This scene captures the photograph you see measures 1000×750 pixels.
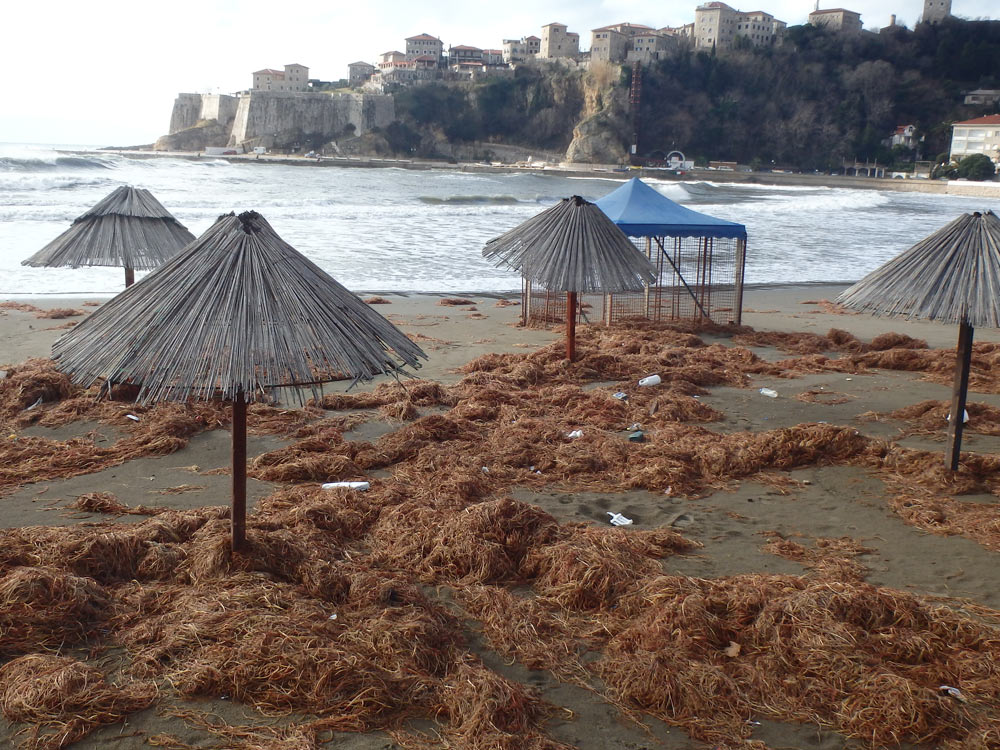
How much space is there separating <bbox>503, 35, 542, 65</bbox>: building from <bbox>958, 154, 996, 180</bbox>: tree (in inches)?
2590

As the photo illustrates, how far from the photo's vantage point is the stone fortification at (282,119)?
98.1 meters

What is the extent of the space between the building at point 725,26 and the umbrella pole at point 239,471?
112049 mm

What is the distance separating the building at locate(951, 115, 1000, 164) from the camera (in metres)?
71.2

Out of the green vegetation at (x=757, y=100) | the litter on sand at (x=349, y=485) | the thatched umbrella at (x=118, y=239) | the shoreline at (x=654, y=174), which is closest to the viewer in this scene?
the litter on sand at (x=349, y=485)

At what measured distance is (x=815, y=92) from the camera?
94375mm

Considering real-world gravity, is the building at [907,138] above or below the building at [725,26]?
below

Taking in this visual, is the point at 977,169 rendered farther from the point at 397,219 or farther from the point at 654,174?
the point at 397,219

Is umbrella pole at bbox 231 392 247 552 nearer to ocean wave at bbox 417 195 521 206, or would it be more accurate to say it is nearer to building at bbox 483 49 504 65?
ocean wave at bbox 417 195 521 206

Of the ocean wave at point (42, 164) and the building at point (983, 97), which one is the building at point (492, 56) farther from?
the ocean wave at point (42, 164)

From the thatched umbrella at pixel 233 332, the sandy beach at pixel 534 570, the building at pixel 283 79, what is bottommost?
the sandy beach at pixel 534 570

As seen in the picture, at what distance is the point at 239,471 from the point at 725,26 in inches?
4533

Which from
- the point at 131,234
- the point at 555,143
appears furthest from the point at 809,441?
the point at 555,143

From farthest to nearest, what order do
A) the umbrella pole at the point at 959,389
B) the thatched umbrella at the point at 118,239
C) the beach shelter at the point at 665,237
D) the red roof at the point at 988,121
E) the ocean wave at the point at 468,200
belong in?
1. the red roof at the point at 988,121
2. the ocean wave at the point at 468,200
3. the beach shelter at the point at 665,237
4. the thatched umbrella at the point at 118,239
5. the umbrella pole at the point at 959,389

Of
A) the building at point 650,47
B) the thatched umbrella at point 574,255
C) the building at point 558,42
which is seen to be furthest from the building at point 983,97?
the thatched umbrella at point 574,255
